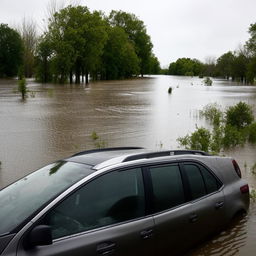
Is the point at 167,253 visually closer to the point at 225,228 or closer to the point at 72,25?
the point at 225,228

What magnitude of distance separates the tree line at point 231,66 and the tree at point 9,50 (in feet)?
146

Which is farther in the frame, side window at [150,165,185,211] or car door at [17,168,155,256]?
side window at [150,165,185,211]

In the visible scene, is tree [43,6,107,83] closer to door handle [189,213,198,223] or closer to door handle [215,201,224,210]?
door handle [215,201,224,210]

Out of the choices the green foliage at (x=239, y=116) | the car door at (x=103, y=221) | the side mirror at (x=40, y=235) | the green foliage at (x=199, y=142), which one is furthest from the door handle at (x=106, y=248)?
the green foliage at (x=239, y=116)

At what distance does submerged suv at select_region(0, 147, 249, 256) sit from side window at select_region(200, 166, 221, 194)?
0.04ft

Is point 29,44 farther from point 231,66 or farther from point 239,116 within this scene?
point 239,116

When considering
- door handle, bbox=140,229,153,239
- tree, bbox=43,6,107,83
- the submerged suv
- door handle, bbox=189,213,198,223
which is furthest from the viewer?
tree, bbox=43,6,107,83

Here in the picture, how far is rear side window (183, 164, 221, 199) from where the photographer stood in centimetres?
419

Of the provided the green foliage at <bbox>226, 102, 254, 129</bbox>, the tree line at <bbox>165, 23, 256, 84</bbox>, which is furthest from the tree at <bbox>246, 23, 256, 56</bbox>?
the green foliage at <bbox>226, 102, 254, 129</bbox>

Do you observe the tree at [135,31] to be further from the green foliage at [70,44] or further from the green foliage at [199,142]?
the green foliage at [199,142]

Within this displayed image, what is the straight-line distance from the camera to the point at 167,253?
3.82 m

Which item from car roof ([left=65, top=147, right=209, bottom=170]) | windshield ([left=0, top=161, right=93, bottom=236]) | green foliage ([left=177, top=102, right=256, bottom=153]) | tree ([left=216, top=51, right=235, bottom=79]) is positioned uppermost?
tree ([left=216, top=51, right=235, bottom=79])

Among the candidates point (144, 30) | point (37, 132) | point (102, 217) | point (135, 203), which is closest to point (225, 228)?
point (135, 203)

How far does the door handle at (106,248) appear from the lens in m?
3.13
